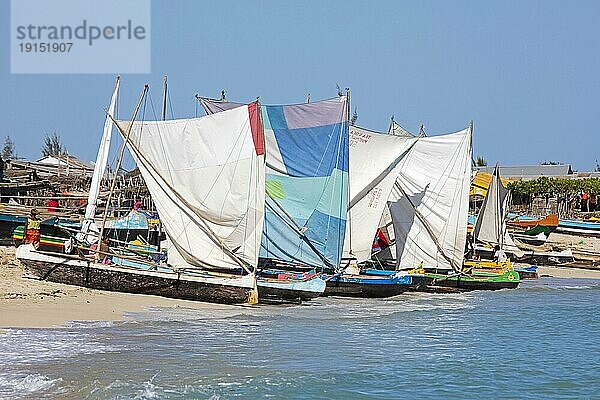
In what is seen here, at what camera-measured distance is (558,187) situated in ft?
197

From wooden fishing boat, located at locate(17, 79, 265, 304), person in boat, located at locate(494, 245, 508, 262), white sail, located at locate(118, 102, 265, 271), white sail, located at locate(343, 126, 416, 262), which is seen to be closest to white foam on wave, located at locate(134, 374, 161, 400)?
wooden fishing boat, located at locate(17, 79, 265, 304)

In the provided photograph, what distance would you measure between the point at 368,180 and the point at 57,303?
12244 mm

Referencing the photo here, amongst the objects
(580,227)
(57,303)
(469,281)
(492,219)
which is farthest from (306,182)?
(580,227)

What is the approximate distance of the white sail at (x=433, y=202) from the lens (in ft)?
96.3

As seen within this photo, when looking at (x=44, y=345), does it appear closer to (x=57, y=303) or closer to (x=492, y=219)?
(x=57, y=303)

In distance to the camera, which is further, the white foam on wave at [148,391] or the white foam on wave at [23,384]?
the white foam on wave at [148,391]

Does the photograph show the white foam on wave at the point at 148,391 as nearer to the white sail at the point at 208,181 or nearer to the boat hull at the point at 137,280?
the boat hull at the point at 137,280

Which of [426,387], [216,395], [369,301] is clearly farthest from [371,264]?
[216,395]

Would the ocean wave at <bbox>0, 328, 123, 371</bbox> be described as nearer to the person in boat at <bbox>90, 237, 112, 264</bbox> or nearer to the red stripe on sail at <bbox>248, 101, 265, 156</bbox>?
the person in boat at <bbox>90, 237, 112, 264</bbox>

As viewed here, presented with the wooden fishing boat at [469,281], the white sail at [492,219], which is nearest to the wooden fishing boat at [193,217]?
the wooden fishing boat at [469,281]

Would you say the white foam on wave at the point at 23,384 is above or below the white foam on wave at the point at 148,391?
above

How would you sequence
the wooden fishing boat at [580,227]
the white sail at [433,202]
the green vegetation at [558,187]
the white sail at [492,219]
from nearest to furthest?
1. the white sail at [433,202]
2. the white sail at [492,219]
3. the wooden fishing boat at [580,227]
4. the green vegetation at [558,187]

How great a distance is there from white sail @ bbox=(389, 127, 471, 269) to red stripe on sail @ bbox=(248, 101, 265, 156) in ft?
26.3

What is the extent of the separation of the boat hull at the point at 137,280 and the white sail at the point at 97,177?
1.62 meters
